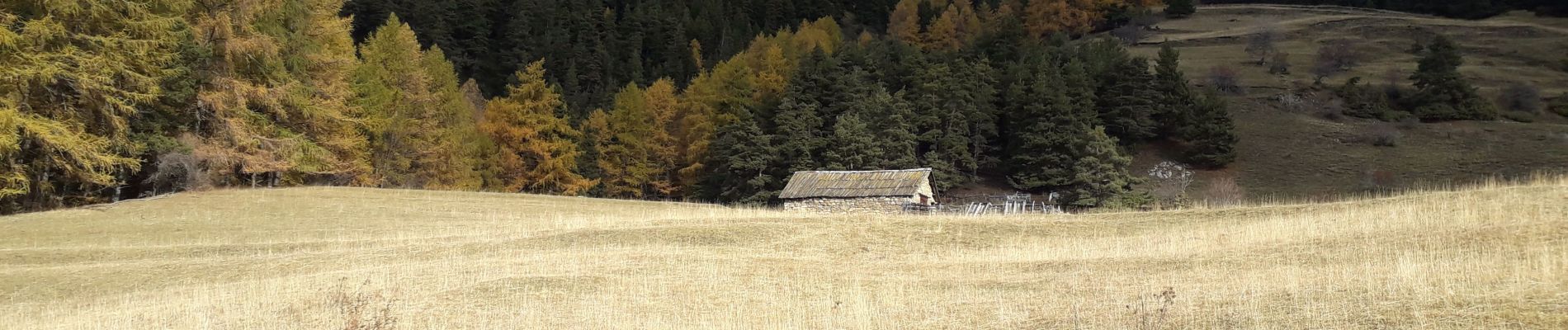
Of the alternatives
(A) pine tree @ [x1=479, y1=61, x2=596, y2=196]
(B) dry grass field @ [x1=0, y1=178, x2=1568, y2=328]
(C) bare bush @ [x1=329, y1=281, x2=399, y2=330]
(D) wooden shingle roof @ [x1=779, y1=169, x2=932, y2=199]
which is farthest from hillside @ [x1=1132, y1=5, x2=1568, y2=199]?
(C) bare bush @ [x1=329, y1=281, x2=399, y2=330]

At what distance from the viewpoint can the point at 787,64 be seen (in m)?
73.9

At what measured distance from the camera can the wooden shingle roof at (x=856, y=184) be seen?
42438 mm

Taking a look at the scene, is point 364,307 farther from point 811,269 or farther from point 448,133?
point 448,133

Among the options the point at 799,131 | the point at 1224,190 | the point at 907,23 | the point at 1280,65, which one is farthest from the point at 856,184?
the point at 907,23

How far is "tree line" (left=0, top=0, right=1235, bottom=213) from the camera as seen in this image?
3127 cm

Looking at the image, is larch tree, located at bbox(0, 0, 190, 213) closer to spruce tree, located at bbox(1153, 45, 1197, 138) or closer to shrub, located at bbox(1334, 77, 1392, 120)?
spruce tree, located at bbox(1153, 45, 1197, 138)

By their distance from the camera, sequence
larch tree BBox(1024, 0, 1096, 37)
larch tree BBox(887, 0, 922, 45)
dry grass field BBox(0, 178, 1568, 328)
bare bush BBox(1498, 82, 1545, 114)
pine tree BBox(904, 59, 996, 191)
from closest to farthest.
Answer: dry grass field BBox(0, 178, 1568, 328)
pine tree BBox(904, 59, 996, 191)
bare bush BBox(1498, 82, 1545, 114)
larch tree BBox(887, 0, 922, 45)
larch tree BBox(1024, 0, 1096, 37)

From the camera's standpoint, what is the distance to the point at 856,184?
43.7 m

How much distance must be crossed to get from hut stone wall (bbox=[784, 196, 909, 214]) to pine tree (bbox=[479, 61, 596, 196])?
63.1 ft

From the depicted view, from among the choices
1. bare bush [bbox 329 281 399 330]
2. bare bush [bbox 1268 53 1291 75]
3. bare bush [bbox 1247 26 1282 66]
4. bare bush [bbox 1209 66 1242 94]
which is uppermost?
bare bush [bbox 1247 26 1282 66]

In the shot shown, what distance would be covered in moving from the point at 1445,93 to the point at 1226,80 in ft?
45.4

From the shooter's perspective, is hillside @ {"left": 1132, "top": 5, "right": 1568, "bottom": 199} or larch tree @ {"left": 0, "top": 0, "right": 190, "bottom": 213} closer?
larch tree @ {"left": 0, "top": 0, "right": 190, "bottom": 213}

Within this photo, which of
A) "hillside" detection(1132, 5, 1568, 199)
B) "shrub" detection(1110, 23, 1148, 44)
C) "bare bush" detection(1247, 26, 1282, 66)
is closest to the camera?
"hillside" detection(1132, 5, 1568, 199)

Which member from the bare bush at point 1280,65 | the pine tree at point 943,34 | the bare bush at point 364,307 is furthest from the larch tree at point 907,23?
the bare bush at point 364,307
